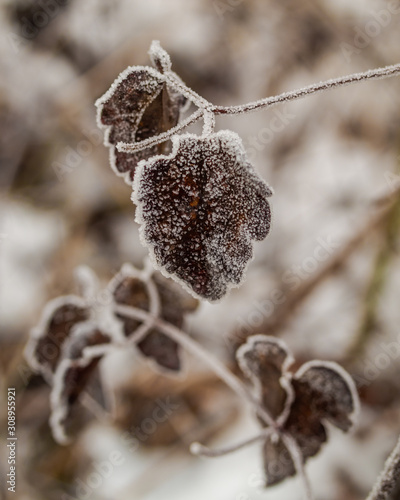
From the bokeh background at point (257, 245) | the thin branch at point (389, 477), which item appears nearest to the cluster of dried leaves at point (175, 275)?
the thin branch at point (389, 477)

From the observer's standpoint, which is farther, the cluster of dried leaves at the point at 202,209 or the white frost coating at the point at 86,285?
the white frost coating at the point at 86,285

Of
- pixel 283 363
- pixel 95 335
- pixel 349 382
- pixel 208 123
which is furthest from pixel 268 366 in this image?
pixel 208 123

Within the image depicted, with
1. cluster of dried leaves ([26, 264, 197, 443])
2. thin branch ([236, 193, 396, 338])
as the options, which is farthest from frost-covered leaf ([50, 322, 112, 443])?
thin branch ([236, 193, 396, 338])

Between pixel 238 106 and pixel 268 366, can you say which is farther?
pixel 268 366

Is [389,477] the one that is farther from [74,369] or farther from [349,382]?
[74,369]

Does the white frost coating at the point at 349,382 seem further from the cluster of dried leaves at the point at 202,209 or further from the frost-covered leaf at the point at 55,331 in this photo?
the frost-covered leaf at the point at 55,331

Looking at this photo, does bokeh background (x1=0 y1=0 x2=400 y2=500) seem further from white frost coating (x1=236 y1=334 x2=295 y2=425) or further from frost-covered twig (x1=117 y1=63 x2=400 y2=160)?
frost-covered twig (x1=117 y1=63 x2=400 y2=160)
